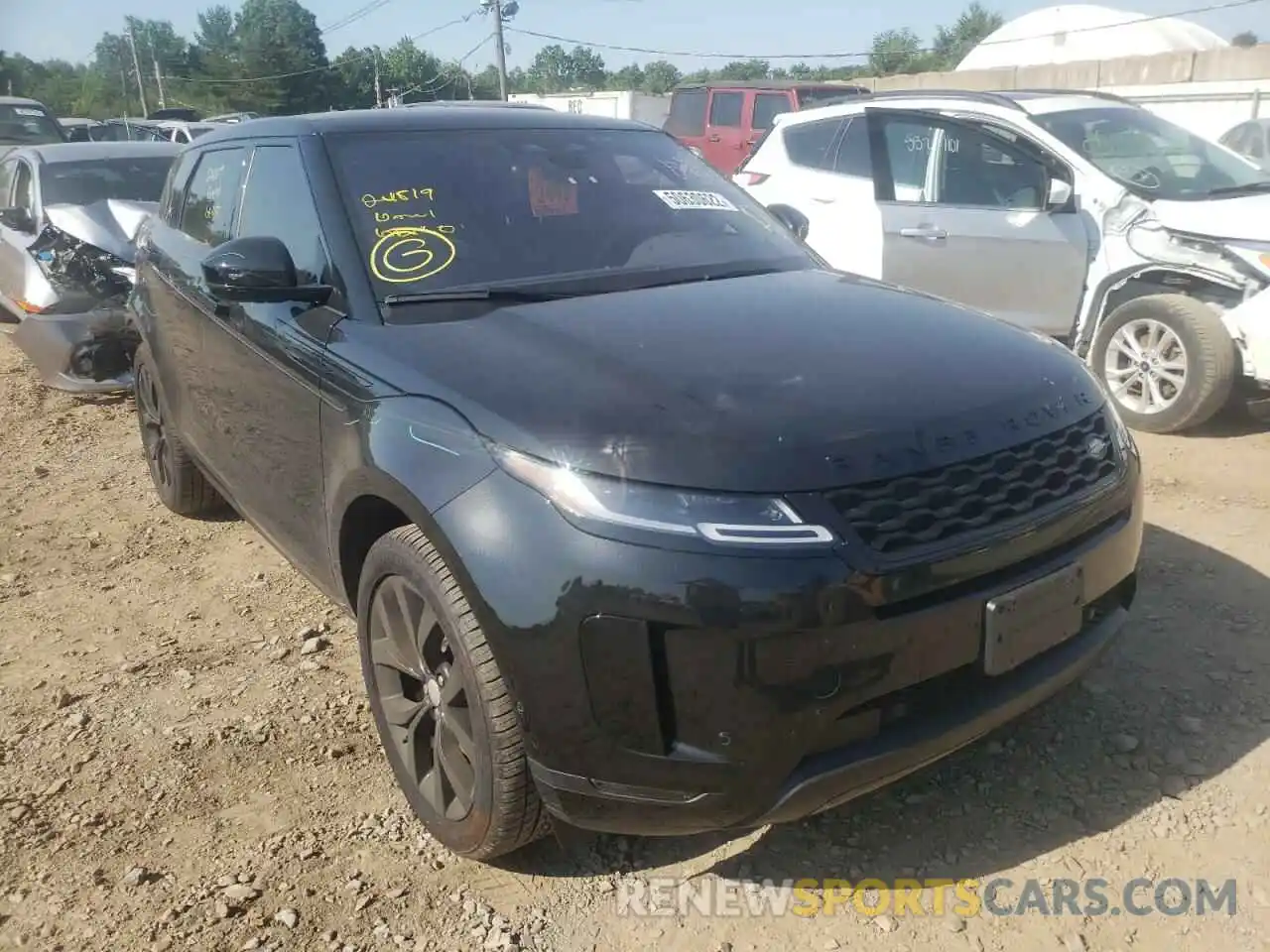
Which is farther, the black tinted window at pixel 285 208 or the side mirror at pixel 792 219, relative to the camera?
the side mirror at pixel 792 219

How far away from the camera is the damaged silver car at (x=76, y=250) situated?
20.7 feet

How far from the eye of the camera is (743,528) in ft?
6.32

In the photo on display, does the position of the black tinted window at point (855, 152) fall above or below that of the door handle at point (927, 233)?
above

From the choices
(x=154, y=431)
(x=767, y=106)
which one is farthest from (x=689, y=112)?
(x=154, y=431)

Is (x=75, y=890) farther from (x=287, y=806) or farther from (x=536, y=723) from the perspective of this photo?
(x=536, y=723)

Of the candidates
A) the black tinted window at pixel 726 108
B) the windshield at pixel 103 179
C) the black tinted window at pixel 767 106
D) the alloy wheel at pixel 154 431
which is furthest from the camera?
the black tinted window at pixel 726 108

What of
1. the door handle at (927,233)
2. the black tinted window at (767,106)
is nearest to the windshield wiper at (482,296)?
the door handle at (927,233)

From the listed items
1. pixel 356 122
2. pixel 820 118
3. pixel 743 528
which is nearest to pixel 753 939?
pixel 743 528

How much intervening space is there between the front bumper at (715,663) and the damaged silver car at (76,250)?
438 cm

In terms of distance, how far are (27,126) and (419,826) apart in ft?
48.3

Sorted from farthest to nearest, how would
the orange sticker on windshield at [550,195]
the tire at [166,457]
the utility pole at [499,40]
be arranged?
the utility pole at [499,40], the tire at [166,457], the orange sticker on windshield at [550,195]

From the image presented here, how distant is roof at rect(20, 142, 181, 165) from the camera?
7.98 metres

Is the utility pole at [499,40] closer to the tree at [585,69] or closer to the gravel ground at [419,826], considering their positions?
the gravel ground at [419,826]

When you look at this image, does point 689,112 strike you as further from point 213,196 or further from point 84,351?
point 213,196
